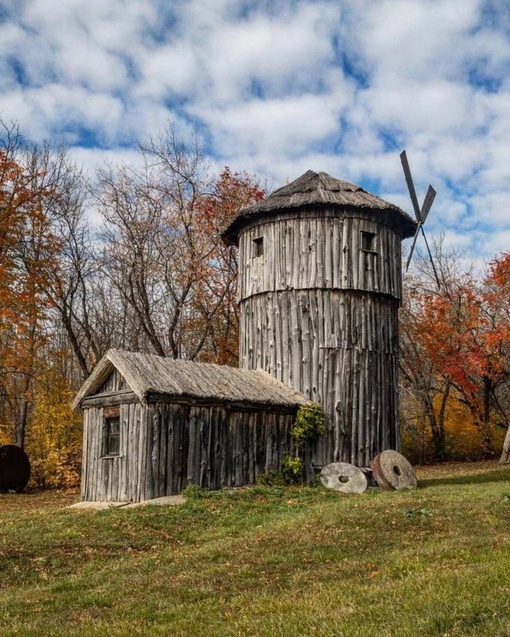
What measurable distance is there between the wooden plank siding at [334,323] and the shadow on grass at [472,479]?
2.10m

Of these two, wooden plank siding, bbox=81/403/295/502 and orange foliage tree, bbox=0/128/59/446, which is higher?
orange foliage tree, bbox=0/128/59/446

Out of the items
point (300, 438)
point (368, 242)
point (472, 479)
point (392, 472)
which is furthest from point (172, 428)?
point (472, 479)

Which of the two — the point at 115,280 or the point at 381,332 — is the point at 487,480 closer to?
the point at 381,332

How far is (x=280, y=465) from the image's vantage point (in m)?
20.9

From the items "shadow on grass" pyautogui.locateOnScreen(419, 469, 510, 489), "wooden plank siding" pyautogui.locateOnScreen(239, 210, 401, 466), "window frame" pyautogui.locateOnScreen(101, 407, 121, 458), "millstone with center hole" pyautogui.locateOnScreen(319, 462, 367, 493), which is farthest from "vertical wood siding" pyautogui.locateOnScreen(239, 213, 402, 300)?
"window frame" pyautogui.locateOnScreen(101, 407, 121, 458)

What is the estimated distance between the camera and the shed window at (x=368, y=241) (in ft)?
76.4

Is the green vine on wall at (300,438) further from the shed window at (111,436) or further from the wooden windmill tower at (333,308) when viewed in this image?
the shed window at (111,436)

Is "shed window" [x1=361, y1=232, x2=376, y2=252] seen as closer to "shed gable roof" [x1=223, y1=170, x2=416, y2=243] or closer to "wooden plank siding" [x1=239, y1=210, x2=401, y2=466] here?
"wooden plank siding" [x1=239, y1=210, x2=401, y2=466]

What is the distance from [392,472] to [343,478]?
1.43 metres

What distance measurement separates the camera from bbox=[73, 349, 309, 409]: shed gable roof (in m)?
18.4

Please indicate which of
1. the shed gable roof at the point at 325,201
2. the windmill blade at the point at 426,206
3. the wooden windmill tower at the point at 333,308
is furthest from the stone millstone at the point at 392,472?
the windmill blade at the point at 426,206

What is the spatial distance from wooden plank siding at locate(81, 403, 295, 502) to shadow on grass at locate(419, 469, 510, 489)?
5.82 m

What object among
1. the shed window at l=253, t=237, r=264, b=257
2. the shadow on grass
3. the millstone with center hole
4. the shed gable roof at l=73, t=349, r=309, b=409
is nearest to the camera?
the shed gable roof at l=73, t=349, r=309, b=409

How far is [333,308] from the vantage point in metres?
22.7
